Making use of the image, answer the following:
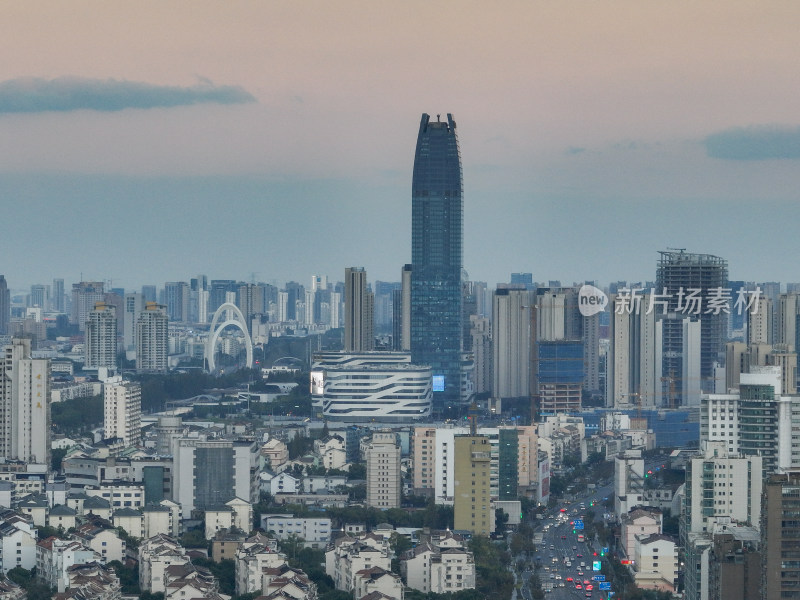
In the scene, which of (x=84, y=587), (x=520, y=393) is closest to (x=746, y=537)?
(x=84, y=587)

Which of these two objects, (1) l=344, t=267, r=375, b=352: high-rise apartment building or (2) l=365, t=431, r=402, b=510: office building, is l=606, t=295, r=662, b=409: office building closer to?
(1) l=344, t=267, r=375, b=352: high-rise apartment building

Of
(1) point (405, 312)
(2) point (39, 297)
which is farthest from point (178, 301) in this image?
(1) point (405, 312)

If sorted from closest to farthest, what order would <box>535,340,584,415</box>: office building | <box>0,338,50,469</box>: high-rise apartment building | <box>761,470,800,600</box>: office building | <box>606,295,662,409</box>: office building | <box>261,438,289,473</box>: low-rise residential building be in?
1. <box>761,470,800,600</box>: office building
2. <box>0,338,50,469</box>: high-rise apartment building
3. <box>261,438,289,473</box>: low-rise residential building
4. <box>606,295,662,409</box>: office building
5. <box>535,340,584,415</box>: office building

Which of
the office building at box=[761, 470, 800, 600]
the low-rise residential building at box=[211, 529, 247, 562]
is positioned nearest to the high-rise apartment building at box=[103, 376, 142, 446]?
the low-rise residential building at box=[211, 529, 247, 562]

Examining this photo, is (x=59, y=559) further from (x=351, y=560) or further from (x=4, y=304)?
(x=4, y=304)

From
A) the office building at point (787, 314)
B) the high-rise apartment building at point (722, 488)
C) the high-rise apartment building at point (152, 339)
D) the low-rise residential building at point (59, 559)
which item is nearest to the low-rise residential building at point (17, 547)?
the low-rise residential building at point (59, 559)

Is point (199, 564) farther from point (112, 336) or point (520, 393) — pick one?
point (112, 336)
